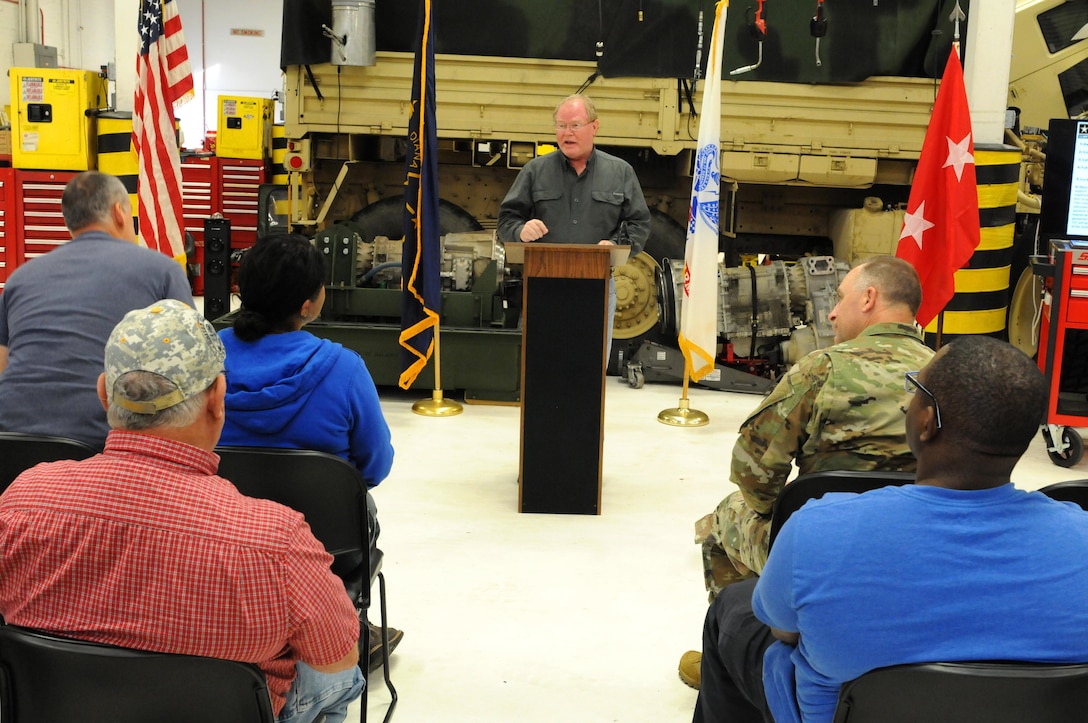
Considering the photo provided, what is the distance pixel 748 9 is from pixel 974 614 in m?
6.27

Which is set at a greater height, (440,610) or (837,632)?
(837,632)

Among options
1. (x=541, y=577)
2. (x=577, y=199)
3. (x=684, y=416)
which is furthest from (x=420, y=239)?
(x=541, y=577)

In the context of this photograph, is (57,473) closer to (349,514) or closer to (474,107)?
(349,514)

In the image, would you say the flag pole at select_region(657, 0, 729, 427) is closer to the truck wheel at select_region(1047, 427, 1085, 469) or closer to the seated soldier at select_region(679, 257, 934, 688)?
the truck wheel at select_region(1047, 427, 1085, 469)

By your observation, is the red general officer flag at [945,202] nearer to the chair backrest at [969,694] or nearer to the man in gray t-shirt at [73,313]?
the man in gray t-shirt at [73,313]

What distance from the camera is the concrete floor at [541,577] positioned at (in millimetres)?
2861

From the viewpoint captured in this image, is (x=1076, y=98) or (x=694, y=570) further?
(x=1076, y=98)

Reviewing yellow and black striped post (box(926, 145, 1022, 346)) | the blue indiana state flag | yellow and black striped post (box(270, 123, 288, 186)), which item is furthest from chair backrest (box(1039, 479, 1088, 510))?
yellow and black striped post (box(270, 123, 288, 186))

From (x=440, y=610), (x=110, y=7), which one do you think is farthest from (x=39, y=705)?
(x=110, y=7)

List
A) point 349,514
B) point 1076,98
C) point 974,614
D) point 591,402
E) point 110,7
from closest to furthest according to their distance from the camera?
point 974,614 → point 349,514 → point 591,402 → point 1076,98 → point 110,7

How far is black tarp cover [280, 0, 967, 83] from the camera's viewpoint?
281 inches

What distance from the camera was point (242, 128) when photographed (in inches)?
449

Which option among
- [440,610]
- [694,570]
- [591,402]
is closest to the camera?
[440,610]

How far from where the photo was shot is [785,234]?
8.22 metres
